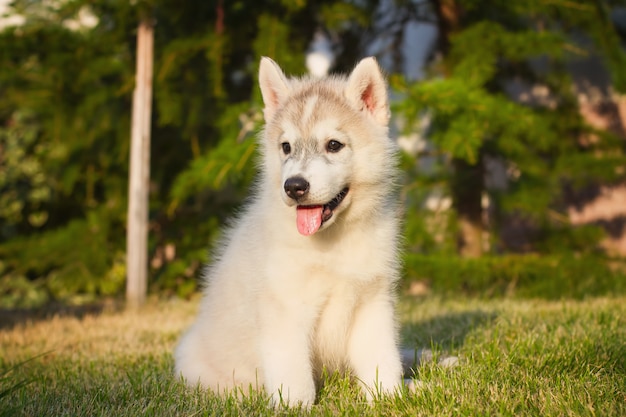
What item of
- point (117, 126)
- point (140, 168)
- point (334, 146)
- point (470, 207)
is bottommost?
point (470, 207)

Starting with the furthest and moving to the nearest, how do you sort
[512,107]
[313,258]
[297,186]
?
[512,107] → [313,258] → [297,186]

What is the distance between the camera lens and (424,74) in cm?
833

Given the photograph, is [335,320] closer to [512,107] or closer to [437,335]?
[437,335]

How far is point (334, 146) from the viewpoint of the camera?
2.95 meters

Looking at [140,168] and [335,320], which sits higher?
[335,320]

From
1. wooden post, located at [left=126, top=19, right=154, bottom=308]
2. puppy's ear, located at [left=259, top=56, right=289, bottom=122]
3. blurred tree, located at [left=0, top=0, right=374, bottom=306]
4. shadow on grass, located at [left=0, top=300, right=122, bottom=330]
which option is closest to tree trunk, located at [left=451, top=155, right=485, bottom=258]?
blurred tree, located at [left=0, top=0, right=374, bottom=306]

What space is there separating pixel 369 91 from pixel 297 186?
2.29 ft

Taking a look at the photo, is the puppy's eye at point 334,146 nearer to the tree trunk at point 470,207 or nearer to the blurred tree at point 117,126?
the blurred tree at point 117,126

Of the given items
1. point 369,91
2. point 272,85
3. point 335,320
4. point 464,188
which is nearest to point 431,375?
point 335,320

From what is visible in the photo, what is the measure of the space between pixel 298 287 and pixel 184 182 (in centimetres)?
406

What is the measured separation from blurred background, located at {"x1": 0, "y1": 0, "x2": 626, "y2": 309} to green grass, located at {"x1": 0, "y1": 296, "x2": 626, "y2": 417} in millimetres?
1898

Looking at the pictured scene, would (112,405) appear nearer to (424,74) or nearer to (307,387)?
(307,387)

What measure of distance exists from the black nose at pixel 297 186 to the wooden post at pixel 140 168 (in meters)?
4.57

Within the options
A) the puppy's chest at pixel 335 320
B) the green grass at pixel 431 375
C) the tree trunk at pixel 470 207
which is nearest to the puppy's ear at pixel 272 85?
the puppy's chest at pixel 335 320
